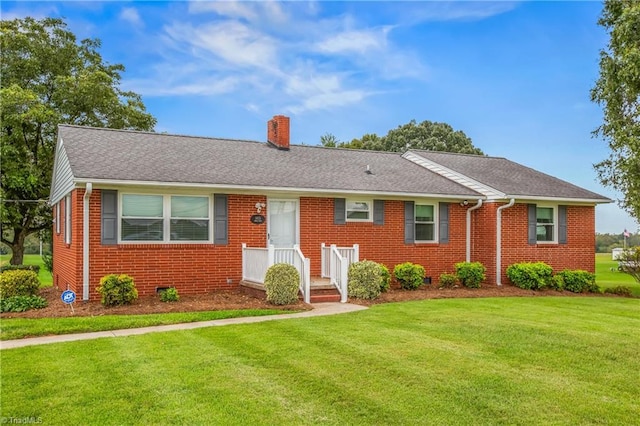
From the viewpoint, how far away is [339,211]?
561 inches

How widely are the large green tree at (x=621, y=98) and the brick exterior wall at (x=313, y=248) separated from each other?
191 centimetres

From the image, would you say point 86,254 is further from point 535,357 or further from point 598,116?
point 598,116

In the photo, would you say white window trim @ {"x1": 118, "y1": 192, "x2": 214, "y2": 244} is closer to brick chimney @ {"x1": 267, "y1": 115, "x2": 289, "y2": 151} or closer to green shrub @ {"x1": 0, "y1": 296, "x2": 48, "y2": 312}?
green shrub @ {"x1": 0, "y1": 296, "x2": 48, "y2": 312}

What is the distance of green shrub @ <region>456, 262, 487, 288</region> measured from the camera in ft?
48.3

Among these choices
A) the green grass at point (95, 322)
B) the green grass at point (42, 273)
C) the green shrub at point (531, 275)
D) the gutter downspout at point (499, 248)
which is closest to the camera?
the green grass at point (95, 322)

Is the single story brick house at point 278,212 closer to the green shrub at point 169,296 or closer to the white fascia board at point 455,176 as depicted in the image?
the white fascia board at point 455,176

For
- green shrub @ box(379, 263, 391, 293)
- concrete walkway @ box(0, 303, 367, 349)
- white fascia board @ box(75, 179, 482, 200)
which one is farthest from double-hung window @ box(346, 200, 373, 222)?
concrete walkway @ box(0, 303, 367, 349)

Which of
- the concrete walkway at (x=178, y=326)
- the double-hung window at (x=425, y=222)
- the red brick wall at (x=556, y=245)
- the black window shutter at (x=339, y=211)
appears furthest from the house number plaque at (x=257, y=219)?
the red brick wall at (x=556, y=245)

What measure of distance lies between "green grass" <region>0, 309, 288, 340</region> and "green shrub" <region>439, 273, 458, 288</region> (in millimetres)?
6444

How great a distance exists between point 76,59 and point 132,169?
15.4 m

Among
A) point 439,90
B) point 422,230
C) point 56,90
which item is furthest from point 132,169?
point 56,90

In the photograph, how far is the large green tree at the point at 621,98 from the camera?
14.0 m

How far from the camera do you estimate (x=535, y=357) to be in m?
6.49

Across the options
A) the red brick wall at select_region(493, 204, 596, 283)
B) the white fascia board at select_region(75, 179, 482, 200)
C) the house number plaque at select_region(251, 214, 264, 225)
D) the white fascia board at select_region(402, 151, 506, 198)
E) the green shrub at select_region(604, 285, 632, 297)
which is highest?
the white fascia board at select_region(402, 151, 506, 198)
